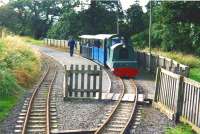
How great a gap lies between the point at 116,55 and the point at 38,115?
44.9 ft

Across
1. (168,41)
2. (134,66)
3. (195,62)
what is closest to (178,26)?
(168,41)

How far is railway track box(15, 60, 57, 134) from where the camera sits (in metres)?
12.8

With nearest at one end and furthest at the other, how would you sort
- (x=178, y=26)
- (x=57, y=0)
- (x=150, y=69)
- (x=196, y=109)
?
(x=196, y=109), (x=150, y=69), (x=178, y=26), (x=57, y=0)

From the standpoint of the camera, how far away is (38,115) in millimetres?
14641

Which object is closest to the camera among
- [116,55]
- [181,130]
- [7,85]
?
[181,130]

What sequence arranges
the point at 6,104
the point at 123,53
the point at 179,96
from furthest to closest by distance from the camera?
the point at 123,53 → the point at 6,104 → the point at 179,96

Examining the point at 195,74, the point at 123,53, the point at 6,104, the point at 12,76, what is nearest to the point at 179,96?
the point at 6,104

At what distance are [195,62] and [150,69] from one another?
504 cm

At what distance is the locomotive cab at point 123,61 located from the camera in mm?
27203

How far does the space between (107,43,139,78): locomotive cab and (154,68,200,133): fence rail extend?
10206 millimetres

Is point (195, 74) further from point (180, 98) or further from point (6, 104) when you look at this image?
point (6, 104)

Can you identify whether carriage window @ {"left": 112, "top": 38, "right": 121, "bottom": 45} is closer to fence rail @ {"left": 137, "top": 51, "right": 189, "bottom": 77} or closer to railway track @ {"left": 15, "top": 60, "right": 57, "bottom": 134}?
fence rail @ {"left": 137, "top": 51, "right": 189, "bottom": 77}

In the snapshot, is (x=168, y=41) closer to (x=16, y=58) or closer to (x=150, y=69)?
(x=150, y=69)

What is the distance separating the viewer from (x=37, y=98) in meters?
18.0
